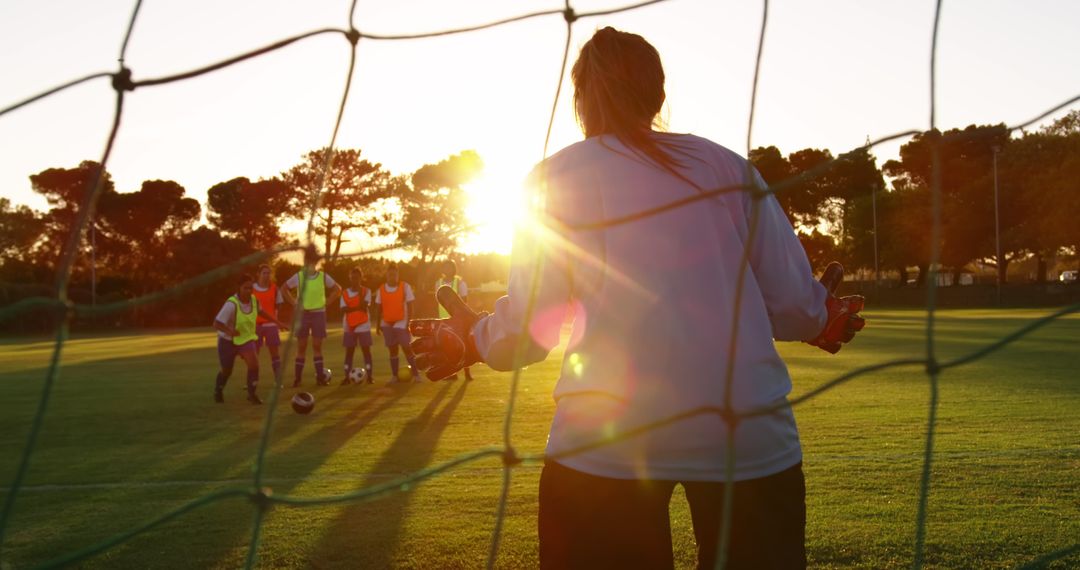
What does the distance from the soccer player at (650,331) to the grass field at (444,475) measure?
1937 mm

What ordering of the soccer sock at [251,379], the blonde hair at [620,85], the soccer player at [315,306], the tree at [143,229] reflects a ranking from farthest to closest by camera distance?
the tree at [143,229] → the soccer player at [315,306] → the soccer sock at [251,379] → the blonde hair at [620,85]

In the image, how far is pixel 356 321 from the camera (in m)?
12.8

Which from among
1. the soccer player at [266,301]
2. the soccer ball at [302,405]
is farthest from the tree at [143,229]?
the soccer ball at [302,405]

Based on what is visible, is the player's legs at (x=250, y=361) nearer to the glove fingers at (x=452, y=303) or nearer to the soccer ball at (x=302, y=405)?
the soccer ball at (x=302, y=405)

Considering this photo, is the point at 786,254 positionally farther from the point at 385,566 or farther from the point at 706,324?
the point at 385,566

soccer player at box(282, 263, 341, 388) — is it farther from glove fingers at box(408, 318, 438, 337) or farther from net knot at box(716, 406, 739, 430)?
net knot at box(716, 406, 739, 430)

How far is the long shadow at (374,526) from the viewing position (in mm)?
3895

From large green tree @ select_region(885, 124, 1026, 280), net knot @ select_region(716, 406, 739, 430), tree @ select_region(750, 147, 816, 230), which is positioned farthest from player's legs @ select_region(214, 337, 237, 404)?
large green tree @ select_region(885, 124, 1026, 280)

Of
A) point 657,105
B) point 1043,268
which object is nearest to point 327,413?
point 657,105

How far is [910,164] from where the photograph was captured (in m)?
47.5

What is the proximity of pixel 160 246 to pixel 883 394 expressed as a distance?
140 feet

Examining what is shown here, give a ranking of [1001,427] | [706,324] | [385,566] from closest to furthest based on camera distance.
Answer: [706,324] < [385,566] < [1001,427]

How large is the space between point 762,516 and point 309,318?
11.0 metres

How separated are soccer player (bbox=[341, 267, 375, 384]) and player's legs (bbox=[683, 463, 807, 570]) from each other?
10658mm
